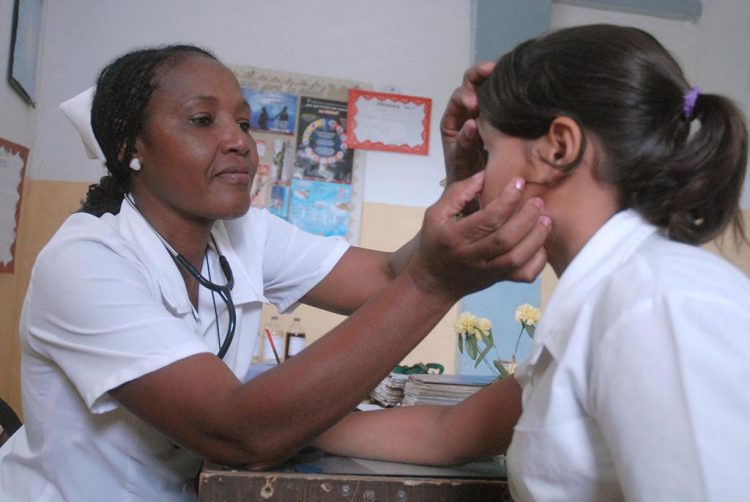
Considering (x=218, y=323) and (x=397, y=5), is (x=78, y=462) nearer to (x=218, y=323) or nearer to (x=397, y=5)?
(x=218, y=323)

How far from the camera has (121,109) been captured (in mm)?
1226

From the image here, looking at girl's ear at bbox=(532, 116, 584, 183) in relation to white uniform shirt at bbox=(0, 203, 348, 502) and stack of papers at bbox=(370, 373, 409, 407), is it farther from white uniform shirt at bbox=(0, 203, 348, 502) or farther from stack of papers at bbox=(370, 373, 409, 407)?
stack of papers at bbox=(370, 373, 409, 407)

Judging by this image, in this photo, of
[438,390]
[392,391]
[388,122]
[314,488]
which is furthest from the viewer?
[388,122]

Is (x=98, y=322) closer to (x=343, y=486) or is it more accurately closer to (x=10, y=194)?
(x=343, y=486)

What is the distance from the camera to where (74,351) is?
37.8 inches

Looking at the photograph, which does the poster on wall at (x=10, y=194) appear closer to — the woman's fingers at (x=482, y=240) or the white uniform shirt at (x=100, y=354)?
the white uniform shirt at (x=100, y=354)

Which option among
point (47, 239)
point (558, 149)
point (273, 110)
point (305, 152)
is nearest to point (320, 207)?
point (305, 152)

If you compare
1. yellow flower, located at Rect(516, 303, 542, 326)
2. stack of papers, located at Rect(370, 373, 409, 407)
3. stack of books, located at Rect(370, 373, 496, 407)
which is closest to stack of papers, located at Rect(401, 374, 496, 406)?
stack of books, located at Rect(370, 373, 496, 407)

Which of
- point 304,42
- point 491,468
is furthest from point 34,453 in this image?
point 304,42

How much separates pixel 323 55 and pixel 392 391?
2.06 m

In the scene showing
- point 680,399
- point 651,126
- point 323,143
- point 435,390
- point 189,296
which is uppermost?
point 651,126

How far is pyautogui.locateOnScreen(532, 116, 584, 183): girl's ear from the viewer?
0.80 metres

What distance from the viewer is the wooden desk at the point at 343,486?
77 cm

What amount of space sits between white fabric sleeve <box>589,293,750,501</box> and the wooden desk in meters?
0.25
